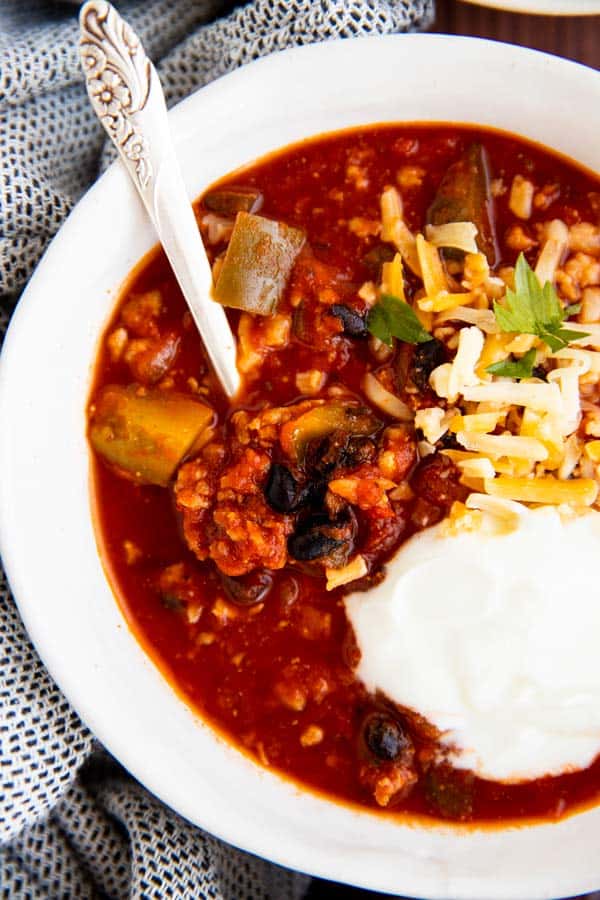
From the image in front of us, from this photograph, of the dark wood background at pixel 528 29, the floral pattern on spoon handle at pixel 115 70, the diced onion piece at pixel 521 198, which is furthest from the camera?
the dark wood background at pixel 528 29

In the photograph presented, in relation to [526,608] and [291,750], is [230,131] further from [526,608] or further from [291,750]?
[291,750]

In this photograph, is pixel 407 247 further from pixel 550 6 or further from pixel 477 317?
pixel 550 6

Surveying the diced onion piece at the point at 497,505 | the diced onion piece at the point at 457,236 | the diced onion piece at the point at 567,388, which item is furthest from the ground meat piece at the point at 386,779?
the diced onion piece at the point at 457,236

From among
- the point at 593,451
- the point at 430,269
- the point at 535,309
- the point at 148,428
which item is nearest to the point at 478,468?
the point at 593,451

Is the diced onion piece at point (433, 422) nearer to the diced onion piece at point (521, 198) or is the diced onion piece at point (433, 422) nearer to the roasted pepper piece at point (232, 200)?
the diced onion piece at point (521, 198)

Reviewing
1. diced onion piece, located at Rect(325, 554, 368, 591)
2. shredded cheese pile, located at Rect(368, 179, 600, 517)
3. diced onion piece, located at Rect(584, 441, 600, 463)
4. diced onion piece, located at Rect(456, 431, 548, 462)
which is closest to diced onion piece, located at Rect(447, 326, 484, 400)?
shredded cheese pile, located at Rect(368, 179, 600, 517)

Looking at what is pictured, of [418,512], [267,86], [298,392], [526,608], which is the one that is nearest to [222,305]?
[298,392]

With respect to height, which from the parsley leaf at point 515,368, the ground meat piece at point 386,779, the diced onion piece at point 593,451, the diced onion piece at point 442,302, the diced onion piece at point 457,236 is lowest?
the ground meat piece at point 386,779
